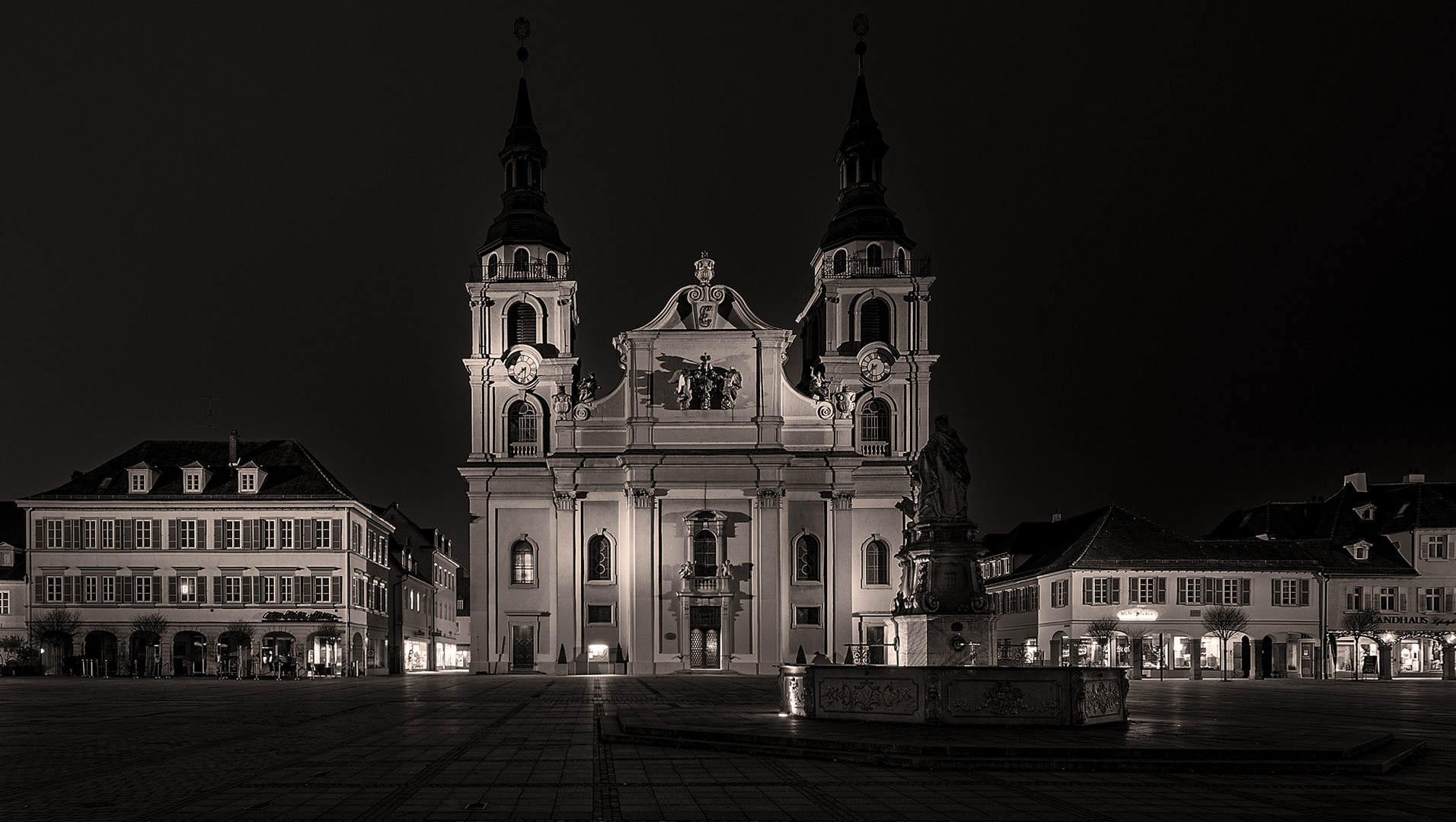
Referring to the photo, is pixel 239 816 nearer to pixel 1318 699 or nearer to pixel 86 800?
pixel 86 800

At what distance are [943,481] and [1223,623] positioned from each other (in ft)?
161

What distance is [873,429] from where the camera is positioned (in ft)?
241

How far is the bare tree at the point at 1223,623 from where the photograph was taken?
224ft

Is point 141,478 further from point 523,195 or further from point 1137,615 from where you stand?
point 1137,615

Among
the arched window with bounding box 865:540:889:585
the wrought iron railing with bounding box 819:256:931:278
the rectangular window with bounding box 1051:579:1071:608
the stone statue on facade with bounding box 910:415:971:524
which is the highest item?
the wrought iron railing with bounding box 819:256:931:278

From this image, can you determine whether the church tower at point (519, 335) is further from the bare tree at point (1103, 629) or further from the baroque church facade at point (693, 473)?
the bare tree at point (1103, 629)

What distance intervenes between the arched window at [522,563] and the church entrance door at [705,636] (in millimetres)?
8197

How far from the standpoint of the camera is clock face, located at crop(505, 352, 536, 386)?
236 ft

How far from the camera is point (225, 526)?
71375 millimetres

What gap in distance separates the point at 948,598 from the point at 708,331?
47.5m

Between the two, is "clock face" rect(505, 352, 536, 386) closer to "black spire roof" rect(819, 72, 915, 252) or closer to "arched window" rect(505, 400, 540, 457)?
"arched window" rect(505, 400, 540, 457)

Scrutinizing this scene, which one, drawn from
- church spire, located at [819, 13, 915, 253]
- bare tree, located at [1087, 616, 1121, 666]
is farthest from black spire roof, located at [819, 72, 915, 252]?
bare tree, located at [1087, 616, 1121, 666]

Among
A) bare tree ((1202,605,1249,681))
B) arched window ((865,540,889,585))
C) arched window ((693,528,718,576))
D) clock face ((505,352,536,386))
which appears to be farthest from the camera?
clock face ((505,352,536,386))

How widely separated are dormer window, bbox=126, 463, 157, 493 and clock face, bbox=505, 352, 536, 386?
18.1 metres
